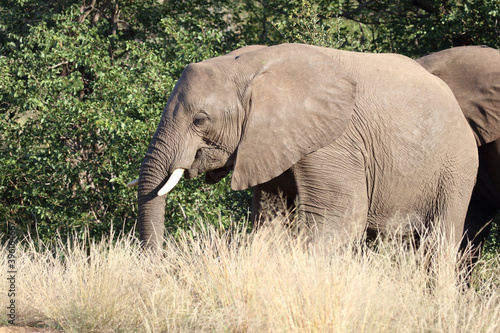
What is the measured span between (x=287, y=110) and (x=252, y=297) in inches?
62.0

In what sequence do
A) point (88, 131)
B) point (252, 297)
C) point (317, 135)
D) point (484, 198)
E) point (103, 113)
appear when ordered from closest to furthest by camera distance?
point (252, 297) → point (317, 135) → point (484, 198) → point (103, 113) → point (88, 131)

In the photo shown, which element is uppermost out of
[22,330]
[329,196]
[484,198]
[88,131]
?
[329,196]

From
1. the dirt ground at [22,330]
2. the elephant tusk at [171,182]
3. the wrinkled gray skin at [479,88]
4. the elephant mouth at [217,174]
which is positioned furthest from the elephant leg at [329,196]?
the dirt ground at [22,330]

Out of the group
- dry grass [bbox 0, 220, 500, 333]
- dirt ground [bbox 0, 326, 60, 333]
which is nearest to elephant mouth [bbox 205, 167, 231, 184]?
dry grass [bbox 0, 220, 500, 333]

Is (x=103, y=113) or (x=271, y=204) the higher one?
(x=103, y=113)

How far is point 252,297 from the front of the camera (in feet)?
13.6

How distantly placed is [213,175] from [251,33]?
5832 millimetres

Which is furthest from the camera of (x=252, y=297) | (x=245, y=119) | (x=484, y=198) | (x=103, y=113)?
(x=103, y=113)

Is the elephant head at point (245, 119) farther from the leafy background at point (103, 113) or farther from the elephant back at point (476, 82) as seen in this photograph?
the leafy background at point (103, 113)

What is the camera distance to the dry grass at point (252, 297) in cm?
392

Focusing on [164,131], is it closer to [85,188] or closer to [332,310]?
[332,310]

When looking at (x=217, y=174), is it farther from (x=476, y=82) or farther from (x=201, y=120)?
(x=476, y=82)

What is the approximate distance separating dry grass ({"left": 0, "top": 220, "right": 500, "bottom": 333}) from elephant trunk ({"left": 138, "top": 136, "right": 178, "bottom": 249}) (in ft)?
0.59

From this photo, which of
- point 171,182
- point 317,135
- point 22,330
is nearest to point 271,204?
point 317,135
